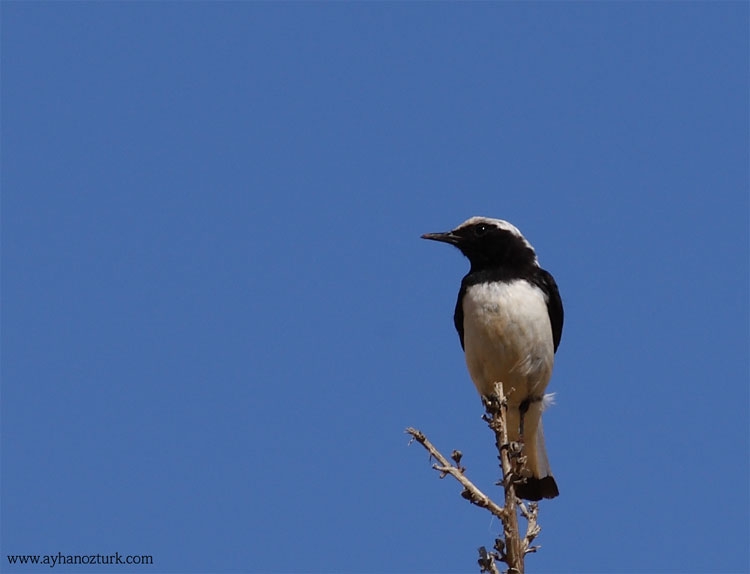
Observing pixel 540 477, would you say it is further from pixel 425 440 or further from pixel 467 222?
pixel 425 440

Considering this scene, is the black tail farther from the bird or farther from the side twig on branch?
the side twig on branch

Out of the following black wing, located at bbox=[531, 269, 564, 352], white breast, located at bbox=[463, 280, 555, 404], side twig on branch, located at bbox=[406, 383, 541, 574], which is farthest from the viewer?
black wing, located at bbox=[531, 269, 564, 352]

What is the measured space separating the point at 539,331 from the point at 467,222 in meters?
1.39

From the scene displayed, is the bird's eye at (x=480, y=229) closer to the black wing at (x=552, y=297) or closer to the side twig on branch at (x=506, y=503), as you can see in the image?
the black wing at (x=552, y=297)

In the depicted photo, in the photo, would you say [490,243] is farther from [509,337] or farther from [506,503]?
[506,503]

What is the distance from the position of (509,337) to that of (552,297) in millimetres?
736

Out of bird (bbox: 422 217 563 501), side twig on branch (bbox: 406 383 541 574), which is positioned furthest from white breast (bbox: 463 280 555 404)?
side twig on branch (bbox: 406 383 541 574)

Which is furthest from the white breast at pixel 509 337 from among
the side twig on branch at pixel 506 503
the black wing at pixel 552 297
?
the side twig on branch at pixel 506 503

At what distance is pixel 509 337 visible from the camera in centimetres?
917

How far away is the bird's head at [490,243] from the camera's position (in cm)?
977

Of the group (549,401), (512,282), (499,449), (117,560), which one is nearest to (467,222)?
(512,282)

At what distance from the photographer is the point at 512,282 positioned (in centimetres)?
941

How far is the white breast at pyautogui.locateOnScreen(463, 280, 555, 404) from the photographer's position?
9.18m

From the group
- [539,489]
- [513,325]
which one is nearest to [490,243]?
[513,325]
